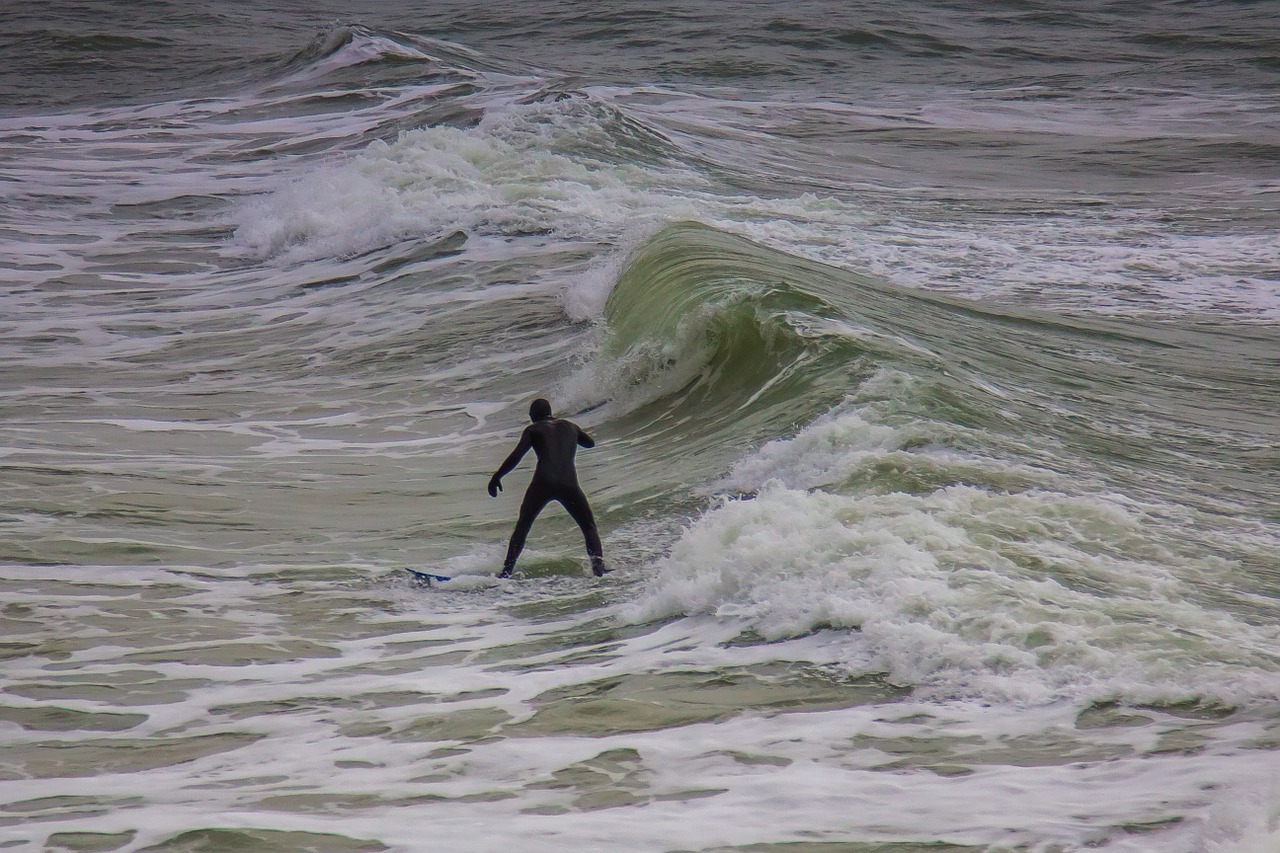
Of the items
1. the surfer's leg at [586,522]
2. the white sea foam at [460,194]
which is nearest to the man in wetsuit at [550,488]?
the surfer's leg at [586,522]

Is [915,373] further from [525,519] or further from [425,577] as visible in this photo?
[425,577]

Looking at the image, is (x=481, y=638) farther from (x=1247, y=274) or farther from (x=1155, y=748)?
(x=1247, y=274)

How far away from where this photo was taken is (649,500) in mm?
8109

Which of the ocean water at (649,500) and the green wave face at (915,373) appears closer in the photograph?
the ocean water at (649,500)

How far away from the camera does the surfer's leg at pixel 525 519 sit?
694cm

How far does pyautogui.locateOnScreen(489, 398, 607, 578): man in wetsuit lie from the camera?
22.7 feet

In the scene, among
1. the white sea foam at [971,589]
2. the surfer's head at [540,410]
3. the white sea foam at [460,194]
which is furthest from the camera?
the white sea foam at [460,194]

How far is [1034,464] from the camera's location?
291 inches

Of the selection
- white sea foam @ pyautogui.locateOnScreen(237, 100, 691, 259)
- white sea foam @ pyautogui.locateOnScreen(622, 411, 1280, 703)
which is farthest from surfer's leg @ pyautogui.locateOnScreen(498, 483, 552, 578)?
white sea foam @ pyautogui.locateOnScreen(237, 100, 691, 259)

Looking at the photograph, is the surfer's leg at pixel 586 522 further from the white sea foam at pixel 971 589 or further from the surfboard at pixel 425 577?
the surfboard at pixel 425 577

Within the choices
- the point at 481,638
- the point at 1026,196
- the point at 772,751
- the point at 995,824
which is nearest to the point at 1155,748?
the point at 995,824

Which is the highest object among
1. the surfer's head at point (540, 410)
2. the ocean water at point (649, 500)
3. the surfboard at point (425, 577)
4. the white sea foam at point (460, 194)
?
the white sea foam at point (460, 194)

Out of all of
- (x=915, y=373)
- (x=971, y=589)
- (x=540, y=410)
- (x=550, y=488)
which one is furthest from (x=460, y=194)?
(x=971, y=589)

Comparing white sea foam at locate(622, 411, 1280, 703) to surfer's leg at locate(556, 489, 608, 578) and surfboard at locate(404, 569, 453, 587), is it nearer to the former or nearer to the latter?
surfer's leg at locate(556, 489, 608, 578)
